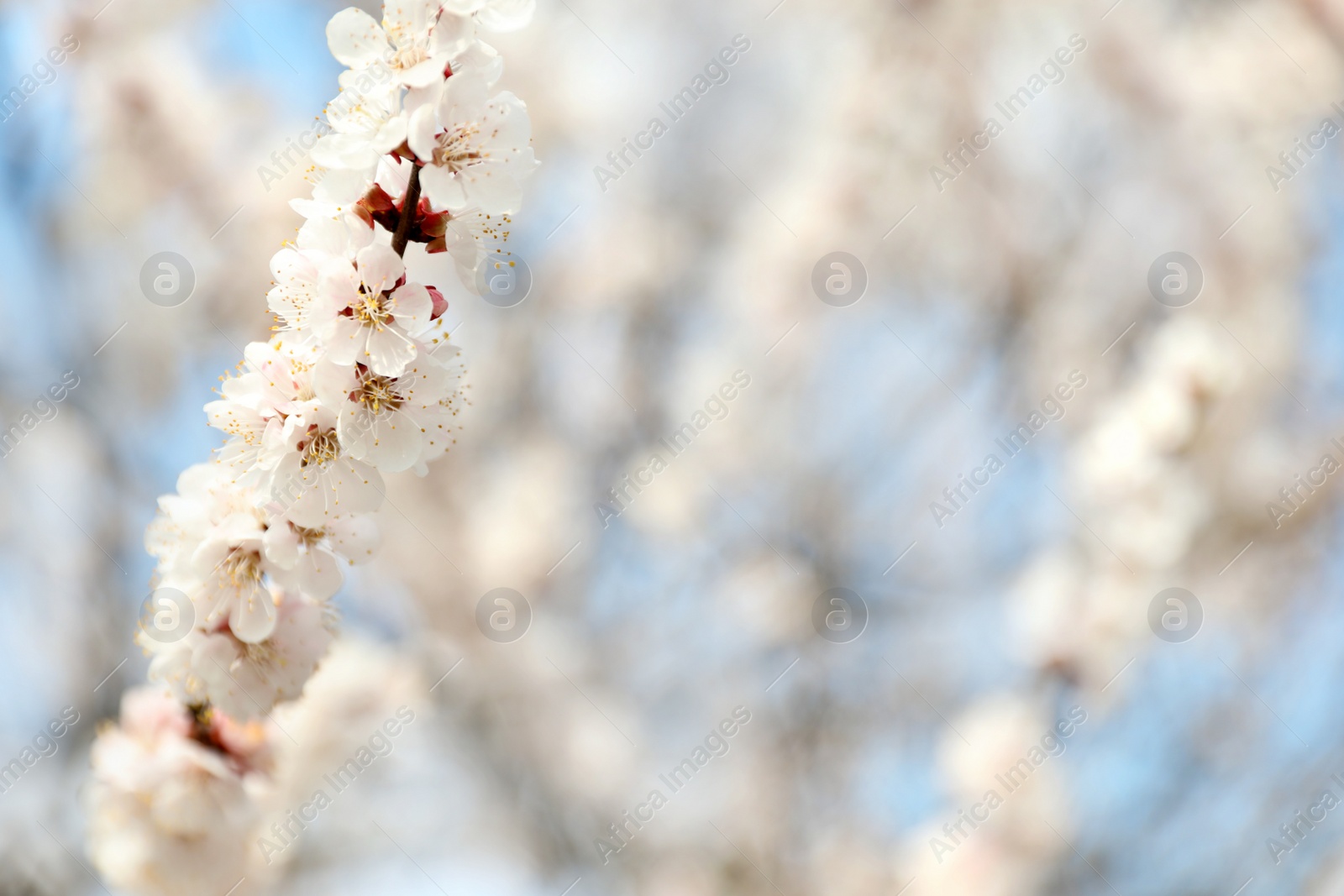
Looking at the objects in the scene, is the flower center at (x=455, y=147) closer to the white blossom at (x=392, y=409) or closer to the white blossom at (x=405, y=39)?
the white blossom at (x=405, y=39)

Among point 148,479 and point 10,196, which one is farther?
point 148,479

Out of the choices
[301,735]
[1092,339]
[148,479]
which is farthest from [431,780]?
[1092,339]

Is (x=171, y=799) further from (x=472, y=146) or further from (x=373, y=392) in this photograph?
(x=472, y=146)

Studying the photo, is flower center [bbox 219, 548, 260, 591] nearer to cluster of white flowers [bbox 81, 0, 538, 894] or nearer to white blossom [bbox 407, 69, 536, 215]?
cluster of white flowers [bbox 81, 0, 538, 894]

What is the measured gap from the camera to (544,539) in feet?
11.3

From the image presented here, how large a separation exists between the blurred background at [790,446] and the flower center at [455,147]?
6.69 feet

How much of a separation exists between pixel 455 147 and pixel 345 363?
0.22 metres

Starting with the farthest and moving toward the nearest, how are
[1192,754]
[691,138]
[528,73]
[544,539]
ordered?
[691,138], [528,73], [544,539], [1192,754]

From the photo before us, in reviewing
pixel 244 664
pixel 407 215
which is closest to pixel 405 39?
pixel 407 215

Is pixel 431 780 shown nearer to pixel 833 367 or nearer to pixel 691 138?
pixel 833 367

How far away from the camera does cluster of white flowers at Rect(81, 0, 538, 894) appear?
0.82 m

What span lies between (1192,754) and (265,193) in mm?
3830

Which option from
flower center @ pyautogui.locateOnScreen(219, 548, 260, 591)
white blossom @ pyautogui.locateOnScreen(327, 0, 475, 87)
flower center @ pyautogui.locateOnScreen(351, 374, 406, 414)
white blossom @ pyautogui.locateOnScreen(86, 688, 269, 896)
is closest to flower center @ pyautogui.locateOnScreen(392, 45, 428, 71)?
white blossom @ pyautogui.locateOnScreen(327, 0, 475, 87)

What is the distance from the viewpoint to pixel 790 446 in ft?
13.2
